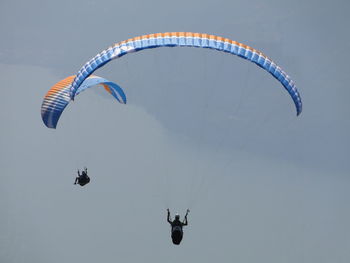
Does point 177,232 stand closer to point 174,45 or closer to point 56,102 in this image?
point 174,45

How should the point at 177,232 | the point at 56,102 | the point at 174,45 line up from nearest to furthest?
1. the point at 174,45
2. the point at 177,232
3. the point at 56,102

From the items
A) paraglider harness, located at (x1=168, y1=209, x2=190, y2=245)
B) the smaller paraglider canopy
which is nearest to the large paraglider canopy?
the smaller paraglider canopy

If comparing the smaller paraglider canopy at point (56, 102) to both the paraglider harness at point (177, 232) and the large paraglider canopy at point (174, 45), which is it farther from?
the paraglider harness at point (177, 232)

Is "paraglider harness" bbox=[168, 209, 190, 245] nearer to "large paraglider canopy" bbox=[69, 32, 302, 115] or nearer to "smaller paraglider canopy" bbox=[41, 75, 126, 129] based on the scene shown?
"large paraglider canopy" bbox=[69, 32, 302, 115]

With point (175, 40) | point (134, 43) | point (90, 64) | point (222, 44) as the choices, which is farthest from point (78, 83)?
point (222, 44)

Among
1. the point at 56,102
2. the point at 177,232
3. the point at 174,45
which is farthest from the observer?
the point at 56,102

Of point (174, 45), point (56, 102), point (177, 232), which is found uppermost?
point (174, 45)

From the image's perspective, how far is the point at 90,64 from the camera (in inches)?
688

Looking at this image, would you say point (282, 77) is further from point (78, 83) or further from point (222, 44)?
point (78, 83)

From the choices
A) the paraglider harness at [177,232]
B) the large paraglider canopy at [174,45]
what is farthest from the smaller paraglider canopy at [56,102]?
the paraglider harness at [177,232]

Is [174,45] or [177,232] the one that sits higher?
[174,45]

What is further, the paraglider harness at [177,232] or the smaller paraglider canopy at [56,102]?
the smaller paraglider canopy at [56,102]

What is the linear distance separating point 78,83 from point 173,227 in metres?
9.46

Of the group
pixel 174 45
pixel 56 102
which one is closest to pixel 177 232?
pixel 174 45
